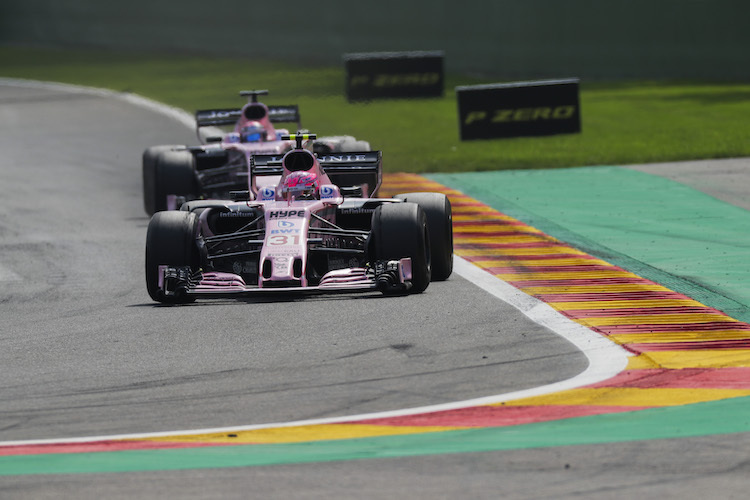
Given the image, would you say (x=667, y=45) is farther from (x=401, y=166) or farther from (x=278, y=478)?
(x=278, y=478)

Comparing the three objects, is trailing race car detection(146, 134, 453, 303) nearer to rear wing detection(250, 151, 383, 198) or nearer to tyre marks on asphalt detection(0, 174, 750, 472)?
rear wing detection(250, 151, 383, 198)

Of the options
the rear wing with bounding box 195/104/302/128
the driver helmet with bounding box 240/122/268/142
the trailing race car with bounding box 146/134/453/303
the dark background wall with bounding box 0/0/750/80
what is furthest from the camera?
the dark background wall with bounding box 0/0/750/80

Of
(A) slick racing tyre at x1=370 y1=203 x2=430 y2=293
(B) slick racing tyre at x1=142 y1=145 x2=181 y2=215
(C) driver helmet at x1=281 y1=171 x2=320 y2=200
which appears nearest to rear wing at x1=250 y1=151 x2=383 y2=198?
(C) driver helmet at x1=281 y1=171 x2=320 y2=200

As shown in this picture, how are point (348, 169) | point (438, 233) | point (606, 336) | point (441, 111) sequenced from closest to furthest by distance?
point (606, 336) < point (438, 233) < point (348, 169) < point (441, 111)

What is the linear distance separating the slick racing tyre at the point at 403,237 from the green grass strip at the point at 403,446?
425 cm

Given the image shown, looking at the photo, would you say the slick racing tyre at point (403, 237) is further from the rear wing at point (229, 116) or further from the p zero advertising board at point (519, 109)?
the p zero advertising board at point (519, 109)

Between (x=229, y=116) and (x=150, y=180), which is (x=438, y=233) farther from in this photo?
(x=229, y=116)

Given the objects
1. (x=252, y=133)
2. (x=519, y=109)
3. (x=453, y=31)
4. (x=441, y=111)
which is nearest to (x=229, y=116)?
(x=252, y=133)

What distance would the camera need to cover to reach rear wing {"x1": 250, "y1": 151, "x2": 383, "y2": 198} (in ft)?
43.8

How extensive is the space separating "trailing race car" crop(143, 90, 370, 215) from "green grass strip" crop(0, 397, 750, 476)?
10298 millimetres

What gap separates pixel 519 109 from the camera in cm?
2469

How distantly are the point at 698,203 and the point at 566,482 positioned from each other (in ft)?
36.5

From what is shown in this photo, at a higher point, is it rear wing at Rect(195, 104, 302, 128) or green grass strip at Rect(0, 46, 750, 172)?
rear wing at Rect(195, 104, 302, 128)

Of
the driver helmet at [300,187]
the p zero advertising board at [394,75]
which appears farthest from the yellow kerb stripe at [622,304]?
the p zero advertising board at [394,75]
